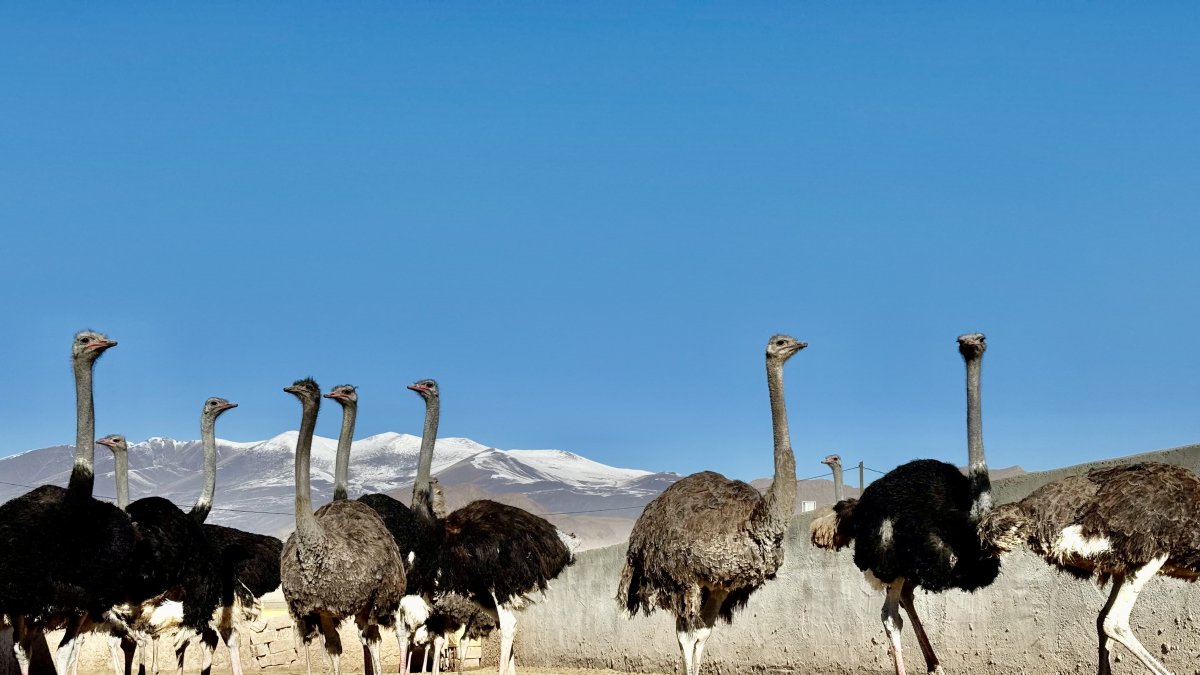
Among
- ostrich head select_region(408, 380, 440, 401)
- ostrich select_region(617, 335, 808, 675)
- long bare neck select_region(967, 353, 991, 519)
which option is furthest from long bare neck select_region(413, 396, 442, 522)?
long bare neck select_region(967, 353, 991, 519)

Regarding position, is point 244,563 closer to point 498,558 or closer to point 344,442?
point 344,442

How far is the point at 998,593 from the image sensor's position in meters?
10.7

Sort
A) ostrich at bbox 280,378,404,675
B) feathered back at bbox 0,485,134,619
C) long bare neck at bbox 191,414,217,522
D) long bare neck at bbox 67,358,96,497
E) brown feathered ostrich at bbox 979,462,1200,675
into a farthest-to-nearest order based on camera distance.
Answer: long bare neck at bbox 191,414,217,522, ostrich at bbox 280,378,404,675, long bare neck at bbox 67,358,96,497, feathered back at bbox 0,485,134,619, brown feathered ostrich at bbox 979,462,1200,675

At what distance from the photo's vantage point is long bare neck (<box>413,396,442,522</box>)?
1256 cm

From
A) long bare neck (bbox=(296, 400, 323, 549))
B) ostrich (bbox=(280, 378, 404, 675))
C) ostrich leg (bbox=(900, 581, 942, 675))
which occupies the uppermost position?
long bare neck (bbox=(296, 400, 323, 549))

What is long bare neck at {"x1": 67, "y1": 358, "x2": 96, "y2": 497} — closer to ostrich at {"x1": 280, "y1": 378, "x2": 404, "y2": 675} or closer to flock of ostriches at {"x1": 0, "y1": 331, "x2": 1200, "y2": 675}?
flock of ostriches at {"x1": 0, "y1": 331, "x2": 1200, "y2": 675}

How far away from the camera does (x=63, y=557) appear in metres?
9.41

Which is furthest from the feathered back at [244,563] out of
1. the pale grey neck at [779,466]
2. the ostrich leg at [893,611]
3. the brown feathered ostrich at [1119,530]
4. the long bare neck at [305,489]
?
the brown feathered ostrich at [1119,530]

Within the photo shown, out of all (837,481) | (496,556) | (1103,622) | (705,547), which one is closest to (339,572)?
(496,556)

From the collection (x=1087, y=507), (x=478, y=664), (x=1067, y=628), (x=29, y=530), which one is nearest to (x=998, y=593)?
(x=1067, y=628)

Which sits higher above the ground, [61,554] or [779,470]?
[779,470]

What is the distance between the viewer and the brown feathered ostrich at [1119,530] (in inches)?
335

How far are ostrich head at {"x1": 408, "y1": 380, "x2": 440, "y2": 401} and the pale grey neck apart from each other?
4.60 meters

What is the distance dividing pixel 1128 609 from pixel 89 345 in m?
6.46
